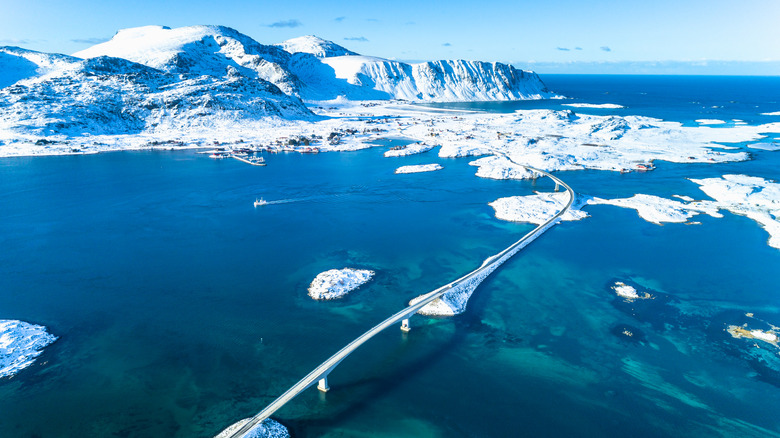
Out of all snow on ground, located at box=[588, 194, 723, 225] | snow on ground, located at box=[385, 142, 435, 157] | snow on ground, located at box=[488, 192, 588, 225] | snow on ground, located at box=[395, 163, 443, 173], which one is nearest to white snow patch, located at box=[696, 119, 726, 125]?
snow on ground, located at box=[588, 194, 723, 225]

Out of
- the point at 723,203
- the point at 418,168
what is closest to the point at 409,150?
the point at 418,168

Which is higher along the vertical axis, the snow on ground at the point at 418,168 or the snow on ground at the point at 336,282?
the snow on ground at the point at 418,168

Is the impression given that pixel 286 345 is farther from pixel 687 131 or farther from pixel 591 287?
pixel 687 131

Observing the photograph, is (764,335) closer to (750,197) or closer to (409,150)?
(750,197)

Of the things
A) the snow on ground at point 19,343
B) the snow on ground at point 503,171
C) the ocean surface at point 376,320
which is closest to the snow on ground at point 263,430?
the ocean surface at point 376,320

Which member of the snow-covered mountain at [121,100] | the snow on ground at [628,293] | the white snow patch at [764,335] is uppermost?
the snow-covered mountain at [121,100]

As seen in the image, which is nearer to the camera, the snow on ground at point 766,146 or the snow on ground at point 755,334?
the snow on ground at point 755,334

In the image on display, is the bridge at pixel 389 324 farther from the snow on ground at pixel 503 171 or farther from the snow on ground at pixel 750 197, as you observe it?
→ the snow on ground at pixel 750 197
